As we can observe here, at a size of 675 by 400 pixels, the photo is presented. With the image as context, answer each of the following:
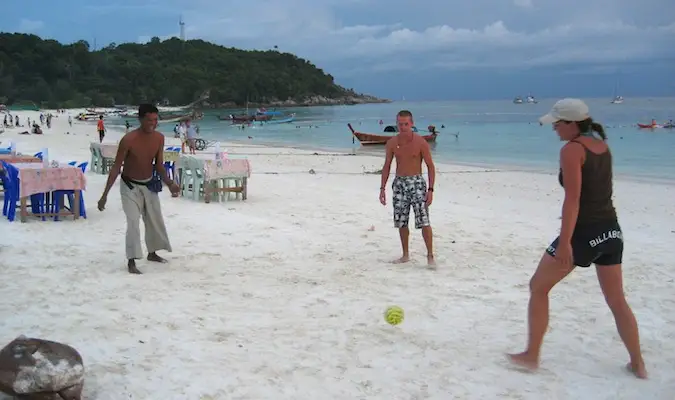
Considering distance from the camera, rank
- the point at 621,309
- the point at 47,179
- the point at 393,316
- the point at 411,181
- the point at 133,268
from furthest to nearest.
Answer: the point at 47,179 → the point at 411,181 → the point at 133,268 → the point at 393,316 → the point at 621,309

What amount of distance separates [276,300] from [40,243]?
322 cm

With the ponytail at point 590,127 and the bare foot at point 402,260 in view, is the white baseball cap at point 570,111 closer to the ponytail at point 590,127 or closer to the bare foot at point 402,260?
the ponytail at point 590,127

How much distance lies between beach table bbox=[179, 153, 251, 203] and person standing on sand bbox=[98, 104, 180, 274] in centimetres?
402

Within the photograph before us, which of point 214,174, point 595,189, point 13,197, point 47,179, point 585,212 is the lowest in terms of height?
point 13,197

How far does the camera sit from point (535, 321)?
147 inches

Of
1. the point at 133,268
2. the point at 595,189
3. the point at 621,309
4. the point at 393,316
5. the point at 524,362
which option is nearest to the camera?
the point at 595,189

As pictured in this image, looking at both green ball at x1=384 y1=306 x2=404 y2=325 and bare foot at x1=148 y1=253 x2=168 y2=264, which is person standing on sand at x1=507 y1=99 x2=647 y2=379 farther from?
bare foot at x1=148 y1=253 x2=168 y2=264

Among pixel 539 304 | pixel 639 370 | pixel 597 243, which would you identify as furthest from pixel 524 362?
pixel 597 243

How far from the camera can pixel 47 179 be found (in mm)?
7930

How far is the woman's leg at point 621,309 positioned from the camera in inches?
140

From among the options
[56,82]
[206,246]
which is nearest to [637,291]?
[206,246]

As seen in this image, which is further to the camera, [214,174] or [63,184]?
[214,174]

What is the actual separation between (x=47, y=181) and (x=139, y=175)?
277 cm

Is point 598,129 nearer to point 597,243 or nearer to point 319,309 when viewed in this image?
point 597,243
